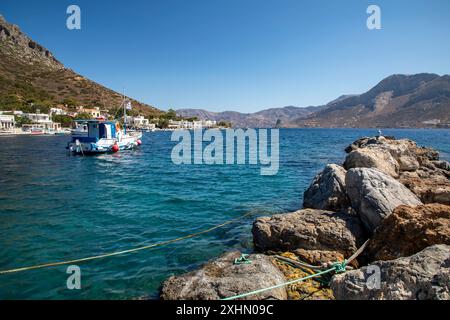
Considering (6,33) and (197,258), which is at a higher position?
(6,33)

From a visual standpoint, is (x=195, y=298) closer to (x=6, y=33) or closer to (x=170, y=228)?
(x=170, y=228)

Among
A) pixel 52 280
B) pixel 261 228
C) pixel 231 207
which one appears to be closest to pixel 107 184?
pixel 231 207

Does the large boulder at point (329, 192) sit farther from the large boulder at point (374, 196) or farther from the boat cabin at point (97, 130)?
the boat cabin at point (97, 130)

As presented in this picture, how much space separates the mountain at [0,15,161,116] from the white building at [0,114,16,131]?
20421 millimetres

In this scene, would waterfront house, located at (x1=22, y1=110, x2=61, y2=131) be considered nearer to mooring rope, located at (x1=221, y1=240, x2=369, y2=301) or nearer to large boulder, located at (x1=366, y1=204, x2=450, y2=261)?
mooring rope, located at (x1=221, y1=240, x2=369, y2=301)

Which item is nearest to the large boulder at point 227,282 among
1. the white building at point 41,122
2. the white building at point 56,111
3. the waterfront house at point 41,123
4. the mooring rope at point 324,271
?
the mooring rope at point 324,271

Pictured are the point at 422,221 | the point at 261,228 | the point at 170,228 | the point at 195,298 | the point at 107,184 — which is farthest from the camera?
the point at 107,184

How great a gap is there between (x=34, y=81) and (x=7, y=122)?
249 feet

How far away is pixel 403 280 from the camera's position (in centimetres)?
483

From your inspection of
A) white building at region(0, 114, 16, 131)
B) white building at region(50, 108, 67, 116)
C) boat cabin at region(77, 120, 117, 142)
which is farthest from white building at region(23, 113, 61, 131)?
boat cabin at region(77, 120, 117, 142)

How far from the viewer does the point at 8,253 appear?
9.26m

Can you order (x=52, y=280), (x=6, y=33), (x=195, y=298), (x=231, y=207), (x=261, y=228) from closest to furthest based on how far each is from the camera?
(x=195, y=298) < (x=52, y=280) < (x=261, y=228) < (x=231, y=207) < (x=6, y=33)

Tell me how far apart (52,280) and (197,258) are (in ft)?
13.7

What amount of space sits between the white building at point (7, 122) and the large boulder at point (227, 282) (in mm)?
112721
